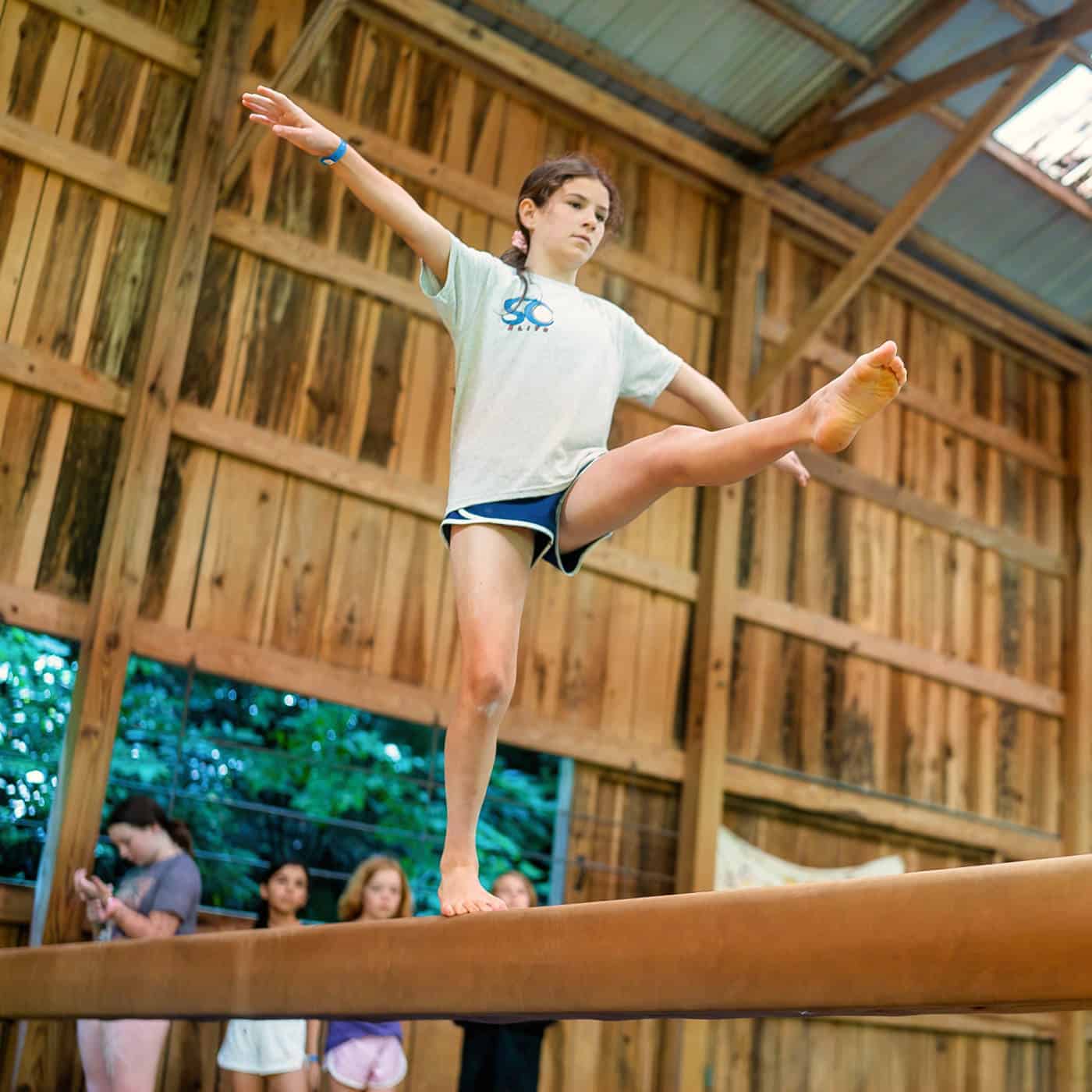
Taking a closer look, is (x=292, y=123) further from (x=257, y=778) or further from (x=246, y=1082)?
(x=257, y=778)

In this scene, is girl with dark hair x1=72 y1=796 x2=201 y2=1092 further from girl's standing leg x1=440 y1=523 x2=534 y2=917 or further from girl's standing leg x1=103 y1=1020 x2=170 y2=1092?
girl's standing leg x1=440 y1=523 x2=534 y2=917

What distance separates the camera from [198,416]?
16.9 feet

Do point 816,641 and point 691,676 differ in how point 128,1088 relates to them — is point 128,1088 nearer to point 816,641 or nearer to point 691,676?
point 691,676

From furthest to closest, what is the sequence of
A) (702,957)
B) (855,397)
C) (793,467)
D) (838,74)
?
(838,74), (793,467), (855,397), (702,957)

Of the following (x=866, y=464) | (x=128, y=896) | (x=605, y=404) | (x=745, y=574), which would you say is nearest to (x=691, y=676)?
(x=745, y=574)

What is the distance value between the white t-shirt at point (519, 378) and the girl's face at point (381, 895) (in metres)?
2.30

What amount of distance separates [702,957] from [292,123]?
1502 mm

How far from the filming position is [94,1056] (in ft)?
13.4

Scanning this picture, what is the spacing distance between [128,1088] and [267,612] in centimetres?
177

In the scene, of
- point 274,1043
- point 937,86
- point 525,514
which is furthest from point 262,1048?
point 937,86

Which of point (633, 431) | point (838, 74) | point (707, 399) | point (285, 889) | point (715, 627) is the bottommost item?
point (285, 889)

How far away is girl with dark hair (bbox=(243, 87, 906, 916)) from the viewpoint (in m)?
2.29

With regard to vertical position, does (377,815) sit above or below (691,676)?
below

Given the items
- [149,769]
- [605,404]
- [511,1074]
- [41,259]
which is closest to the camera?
[605,404]
